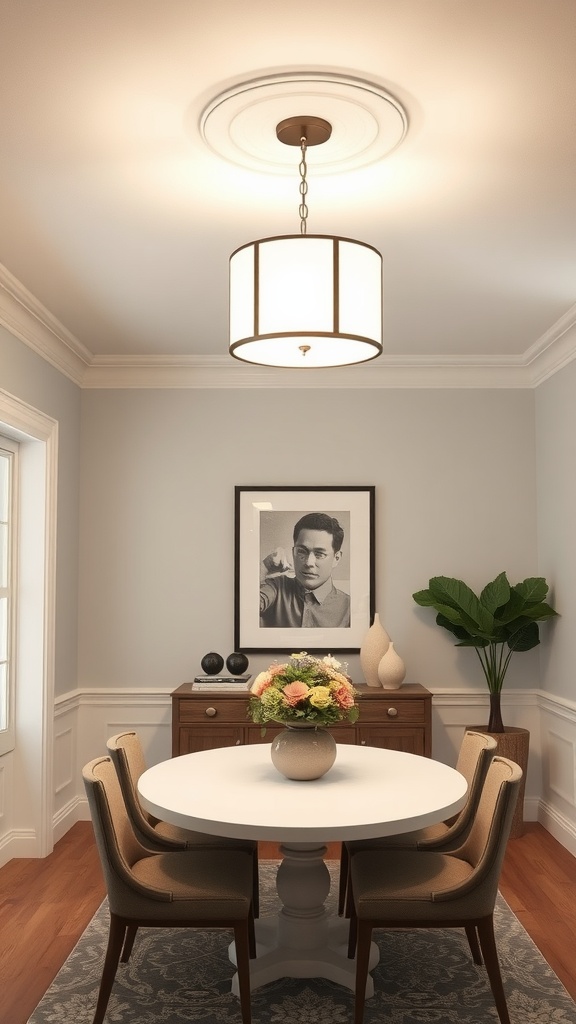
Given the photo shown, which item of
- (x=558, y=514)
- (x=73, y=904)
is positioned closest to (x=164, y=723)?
(x=73, y=904)

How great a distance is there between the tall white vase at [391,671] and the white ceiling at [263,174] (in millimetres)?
1875

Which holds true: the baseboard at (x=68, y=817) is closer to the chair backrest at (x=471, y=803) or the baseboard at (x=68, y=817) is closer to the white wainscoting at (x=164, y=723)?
the white wainscoting at (x=164, y=723)

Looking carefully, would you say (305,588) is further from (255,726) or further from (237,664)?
(255,726)

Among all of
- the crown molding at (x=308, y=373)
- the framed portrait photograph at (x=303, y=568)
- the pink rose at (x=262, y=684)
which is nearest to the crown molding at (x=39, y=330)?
the crown molding at (x=308, y=373)

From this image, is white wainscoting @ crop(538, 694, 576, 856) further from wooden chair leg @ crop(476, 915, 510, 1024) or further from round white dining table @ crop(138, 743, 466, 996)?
wooden chair leg @ crop(476, 915, 510, 1024)

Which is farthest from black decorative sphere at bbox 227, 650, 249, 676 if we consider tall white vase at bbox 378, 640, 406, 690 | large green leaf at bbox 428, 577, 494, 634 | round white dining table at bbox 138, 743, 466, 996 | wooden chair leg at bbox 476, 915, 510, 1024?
wooden chair leg at bbox 476, 915, 510, 1024

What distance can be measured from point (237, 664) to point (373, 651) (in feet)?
2.61

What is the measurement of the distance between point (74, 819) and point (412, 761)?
269cm

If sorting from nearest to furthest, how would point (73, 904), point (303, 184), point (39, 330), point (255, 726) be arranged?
point (303, 184)
point (73, 904)
point (39, 330)
point (255, 726)

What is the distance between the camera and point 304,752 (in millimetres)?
3096

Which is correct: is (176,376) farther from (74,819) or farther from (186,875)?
(186,875)

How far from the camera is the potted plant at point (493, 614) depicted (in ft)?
16.7

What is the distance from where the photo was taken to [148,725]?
551cm

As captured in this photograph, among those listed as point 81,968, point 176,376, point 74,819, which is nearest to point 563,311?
point 176,376
